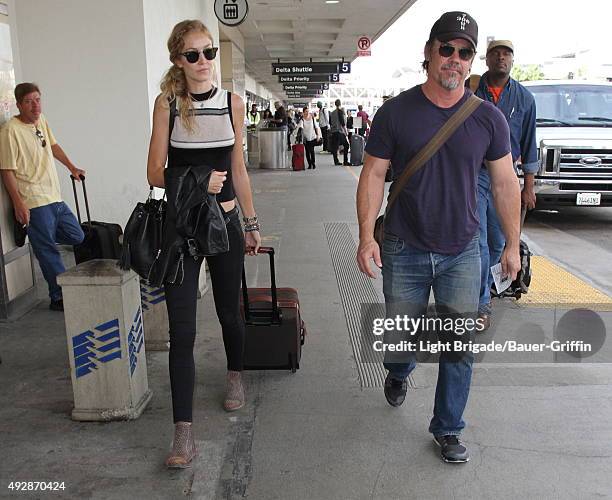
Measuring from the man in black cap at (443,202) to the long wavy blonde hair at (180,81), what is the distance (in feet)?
2.91

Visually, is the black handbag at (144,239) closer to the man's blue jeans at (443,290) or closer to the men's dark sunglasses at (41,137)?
the man's blue jeans at (443,290)

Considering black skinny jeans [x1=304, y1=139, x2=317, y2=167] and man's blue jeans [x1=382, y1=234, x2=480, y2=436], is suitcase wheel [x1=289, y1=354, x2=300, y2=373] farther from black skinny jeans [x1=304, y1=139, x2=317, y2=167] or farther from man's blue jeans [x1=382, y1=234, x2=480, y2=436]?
black skinny jeans [x1=304, y1=139, x2=317, y2=167]

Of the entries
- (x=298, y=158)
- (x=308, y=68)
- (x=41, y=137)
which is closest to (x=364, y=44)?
(x=308, y=68)

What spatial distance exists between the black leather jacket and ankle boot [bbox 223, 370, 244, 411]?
36.6 inches

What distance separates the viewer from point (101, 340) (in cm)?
354

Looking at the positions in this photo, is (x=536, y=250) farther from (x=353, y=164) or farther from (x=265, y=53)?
(x=265, y=53)

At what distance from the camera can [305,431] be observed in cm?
350

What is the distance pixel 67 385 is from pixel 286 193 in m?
9.90

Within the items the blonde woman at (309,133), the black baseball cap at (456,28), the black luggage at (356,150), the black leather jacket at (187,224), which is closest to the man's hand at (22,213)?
the black leather jacket at (187,224)

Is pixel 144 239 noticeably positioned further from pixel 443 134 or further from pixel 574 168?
pixel 574 168

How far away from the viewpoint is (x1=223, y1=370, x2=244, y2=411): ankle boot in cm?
372

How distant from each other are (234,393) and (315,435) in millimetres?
578

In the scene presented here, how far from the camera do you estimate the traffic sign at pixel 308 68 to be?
28016 mm

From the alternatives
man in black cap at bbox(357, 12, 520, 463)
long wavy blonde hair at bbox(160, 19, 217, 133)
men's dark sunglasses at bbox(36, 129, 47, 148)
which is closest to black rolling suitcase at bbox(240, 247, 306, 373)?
man in black cap at bbox(357, 12, 520, 463)
